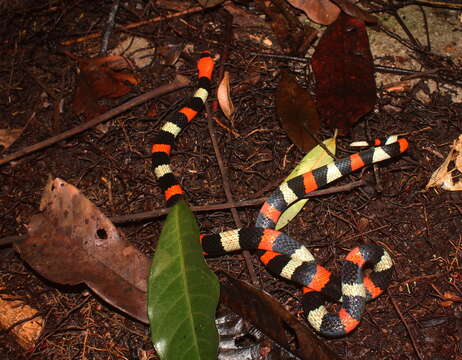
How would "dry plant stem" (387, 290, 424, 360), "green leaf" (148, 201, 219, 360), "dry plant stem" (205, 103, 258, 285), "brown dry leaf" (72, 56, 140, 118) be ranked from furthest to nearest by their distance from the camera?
"brown dry leaf" (72, 56, 140, 118) → "dry plant stem" (205, 103, 258, 285) → "dry plant stem" (387, 290, 424, 360) → "green leaf" (148, 201, 219, 360)

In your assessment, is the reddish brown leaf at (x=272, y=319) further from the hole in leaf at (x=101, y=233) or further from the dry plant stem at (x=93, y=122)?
the dry plant stem at (x=93, y=122)

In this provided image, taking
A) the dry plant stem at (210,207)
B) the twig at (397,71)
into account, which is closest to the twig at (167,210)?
the dry plant stem at (210,207)

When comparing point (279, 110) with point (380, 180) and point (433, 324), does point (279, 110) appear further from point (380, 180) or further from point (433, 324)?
point (433, 324)

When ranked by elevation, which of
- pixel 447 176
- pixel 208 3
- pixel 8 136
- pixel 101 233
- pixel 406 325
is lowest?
pixel 406 325

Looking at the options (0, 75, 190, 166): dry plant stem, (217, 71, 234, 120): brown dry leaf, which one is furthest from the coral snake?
(217, 71, 234, 120): brown dry leaf

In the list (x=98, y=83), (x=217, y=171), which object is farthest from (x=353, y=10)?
(x=98, y=83)

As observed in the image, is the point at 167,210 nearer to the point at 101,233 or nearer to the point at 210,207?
the point at 210,207

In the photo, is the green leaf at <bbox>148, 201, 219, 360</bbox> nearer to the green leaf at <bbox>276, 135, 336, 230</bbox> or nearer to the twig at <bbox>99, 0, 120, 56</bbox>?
the green leaf at <bbox>276, 135, 336, 230</bbox>
